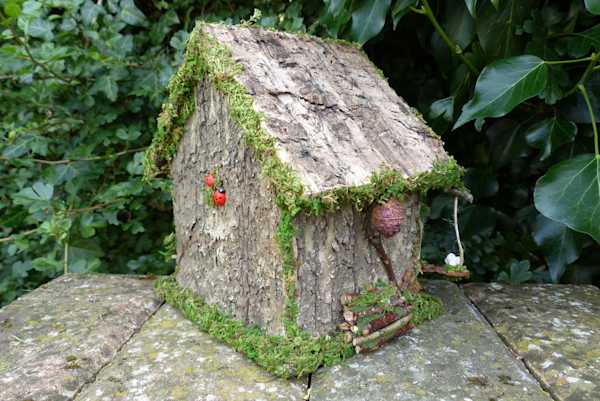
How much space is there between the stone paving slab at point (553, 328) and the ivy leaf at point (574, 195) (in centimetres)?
30

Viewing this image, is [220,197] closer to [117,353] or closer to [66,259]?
[117,353]

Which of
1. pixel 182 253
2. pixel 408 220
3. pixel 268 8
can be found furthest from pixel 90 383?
pixel 268 8

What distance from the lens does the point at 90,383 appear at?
3.87ft

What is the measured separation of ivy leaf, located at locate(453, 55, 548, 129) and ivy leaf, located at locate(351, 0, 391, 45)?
39 cm

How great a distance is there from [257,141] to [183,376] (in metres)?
0.58

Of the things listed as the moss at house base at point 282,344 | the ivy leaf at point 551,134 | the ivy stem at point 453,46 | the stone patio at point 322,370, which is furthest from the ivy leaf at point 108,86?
the ivy leaf at point 551,134

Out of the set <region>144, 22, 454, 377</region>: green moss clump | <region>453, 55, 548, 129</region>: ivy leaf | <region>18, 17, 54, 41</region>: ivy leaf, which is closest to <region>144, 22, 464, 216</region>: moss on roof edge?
<region>144, 22, 454, 377</region>: green moss clump

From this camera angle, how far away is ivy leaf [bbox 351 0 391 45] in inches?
61.9

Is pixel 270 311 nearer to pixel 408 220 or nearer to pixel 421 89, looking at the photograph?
pixel 408 220

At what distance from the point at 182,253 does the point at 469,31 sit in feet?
3.85

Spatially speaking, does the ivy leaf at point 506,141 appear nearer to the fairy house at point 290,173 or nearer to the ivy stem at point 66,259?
the fairy house at point 290,173

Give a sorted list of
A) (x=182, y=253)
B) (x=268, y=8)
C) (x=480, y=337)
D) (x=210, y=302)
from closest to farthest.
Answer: (x=480, y=337) → (x=210, y=302) → (x=182, y=253) → (x=268, y=8)

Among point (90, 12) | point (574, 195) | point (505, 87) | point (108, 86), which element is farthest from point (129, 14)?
point (574, 195)

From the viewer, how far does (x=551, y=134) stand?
1559 mm
